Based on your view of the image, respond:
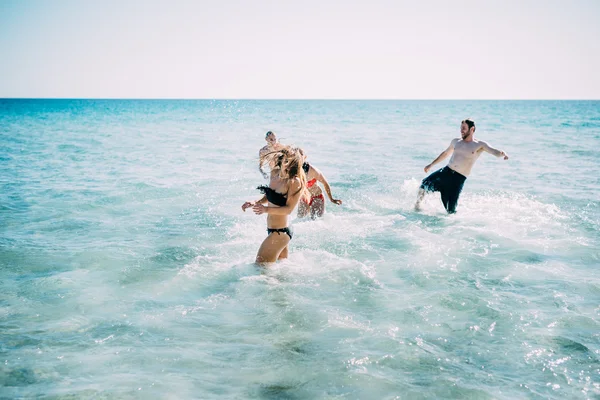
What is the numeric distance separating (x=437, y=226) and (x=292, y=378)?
5531 millimetres

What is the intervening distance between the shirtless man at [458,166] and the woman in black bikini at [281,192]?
4613 millimetres

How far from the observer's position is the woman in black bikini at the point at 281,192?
5.01 m

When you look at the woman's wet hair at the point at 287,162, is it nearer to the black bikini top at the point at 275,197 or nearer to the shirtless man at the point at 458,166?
the black bikini top at the point at 275,197

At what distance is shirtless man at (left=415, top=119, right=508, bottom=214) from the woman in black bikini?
4.61m

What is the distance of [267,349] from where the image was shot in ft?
13.3

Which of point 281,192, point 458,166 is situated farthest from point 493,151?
point 281,192

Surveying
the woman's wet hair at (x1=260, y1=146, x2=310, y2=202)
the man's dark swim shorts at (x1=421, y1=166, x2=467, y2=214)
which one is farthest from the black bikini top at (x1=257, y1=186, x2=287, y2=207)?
the man's dark swim shorts at (x1=421, y1=166, x2=467, y2=214)

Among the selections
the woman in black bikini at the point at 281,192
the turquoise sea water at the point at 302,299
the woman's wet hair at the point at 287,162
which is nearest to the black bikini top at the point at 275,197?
the woman in black bikini at the point at 281,192

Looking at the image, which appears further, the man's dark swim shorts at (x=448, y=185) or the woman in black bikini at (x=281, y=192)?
the man's dark swim shorts at (x=448, y=185)

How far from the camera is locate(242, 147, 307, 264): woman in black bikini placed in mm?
5008

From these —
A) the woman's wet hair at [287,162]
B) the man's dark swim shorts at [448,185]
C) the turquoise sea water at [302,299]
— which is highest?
the woman's wet hair at [287,162]

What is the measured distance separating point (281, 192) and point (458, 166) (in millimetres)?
4988

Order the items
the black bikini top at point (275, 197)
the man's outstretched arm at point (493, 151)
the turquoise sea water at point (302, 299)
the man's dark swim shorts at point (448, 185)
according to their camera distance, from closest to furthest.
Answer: the turquoise sea water at point (302, 299) < the black bikini top at point (275, 197) < the man's outstretched arm at point (493, 151) < the man's dark swim shorts at point (448, 185)

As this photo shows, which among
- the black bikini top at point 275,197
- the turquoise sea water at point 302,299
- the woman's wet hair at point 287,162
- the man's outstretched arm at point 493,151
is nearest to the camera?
the turquoise sea water at point 302,299
